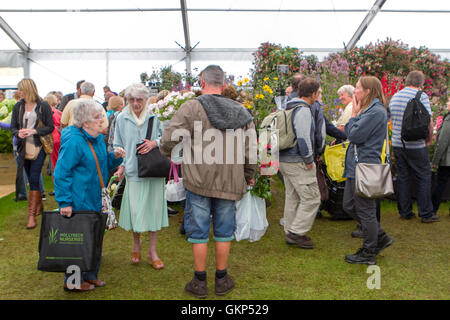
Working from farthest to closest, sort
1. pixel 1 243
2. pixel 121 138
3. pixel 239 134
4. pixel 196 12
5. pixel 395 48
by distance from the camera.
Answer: pixel 196 12 → pixel 395 48 → pixel 1 243 → pixel 121 138 → pixel 239 134

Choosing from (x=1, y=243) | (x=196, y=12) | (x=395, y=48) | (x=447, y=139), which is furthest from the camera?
(x=196, y=12)

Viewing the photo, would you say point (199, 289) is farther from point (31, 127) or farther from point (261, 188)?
point (31, 127)

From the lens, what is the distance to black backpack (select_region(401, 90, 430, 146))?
195 inches

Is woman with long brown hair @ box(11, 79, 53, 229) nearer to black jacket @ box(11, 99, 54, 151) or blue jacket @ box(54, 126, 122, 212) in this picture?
black jacket @ box(11, 99, 54, 151)

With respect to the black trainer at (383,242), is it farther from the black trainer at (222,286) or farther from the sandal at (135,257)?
the sandal at (135,257)

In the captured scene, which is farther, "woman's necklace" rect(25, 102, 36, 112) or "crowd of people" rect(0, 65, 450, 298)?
"woman's necklace" rect(25, 102, 36, 112)

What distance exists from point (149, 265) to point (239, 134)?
1585 mm

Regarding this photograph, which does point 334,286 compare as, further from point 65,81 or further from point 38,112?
point 65,81

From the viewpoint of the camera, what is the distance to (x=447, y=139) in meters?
5.34

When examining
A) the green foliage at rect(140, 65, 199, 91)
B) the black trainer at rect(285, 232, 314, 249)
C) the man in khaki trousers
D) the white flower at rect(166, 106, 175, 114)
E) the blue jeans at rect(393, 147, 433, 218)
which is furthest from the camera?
the green foliage at rect(140, 65, 199, 91)

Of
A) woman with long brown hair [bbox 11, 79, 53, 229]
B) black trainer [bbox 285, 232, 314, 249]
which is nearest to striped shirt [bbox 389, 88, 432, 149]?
black trainer [bbox 285, 232, 314, 249]

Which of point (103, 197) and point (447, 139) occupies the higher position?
point (447, 139)

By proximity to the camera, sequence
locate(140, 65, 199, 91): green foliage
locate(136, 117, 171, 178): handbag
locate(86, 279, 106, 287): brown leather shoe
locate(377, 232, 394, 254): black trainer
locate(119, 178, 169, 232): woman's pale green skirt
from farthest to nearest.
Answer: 1. locate(140, 65, 199, 91): green foliage
2. locate(377, 232, 394, 254): black trainer
3. locate(119, 178, 169, 232): woman's pale green skirt
4. locate(136, 117, 171, 178): handbag
5. locate(86, 279, 106, 287): brown leather shoe
